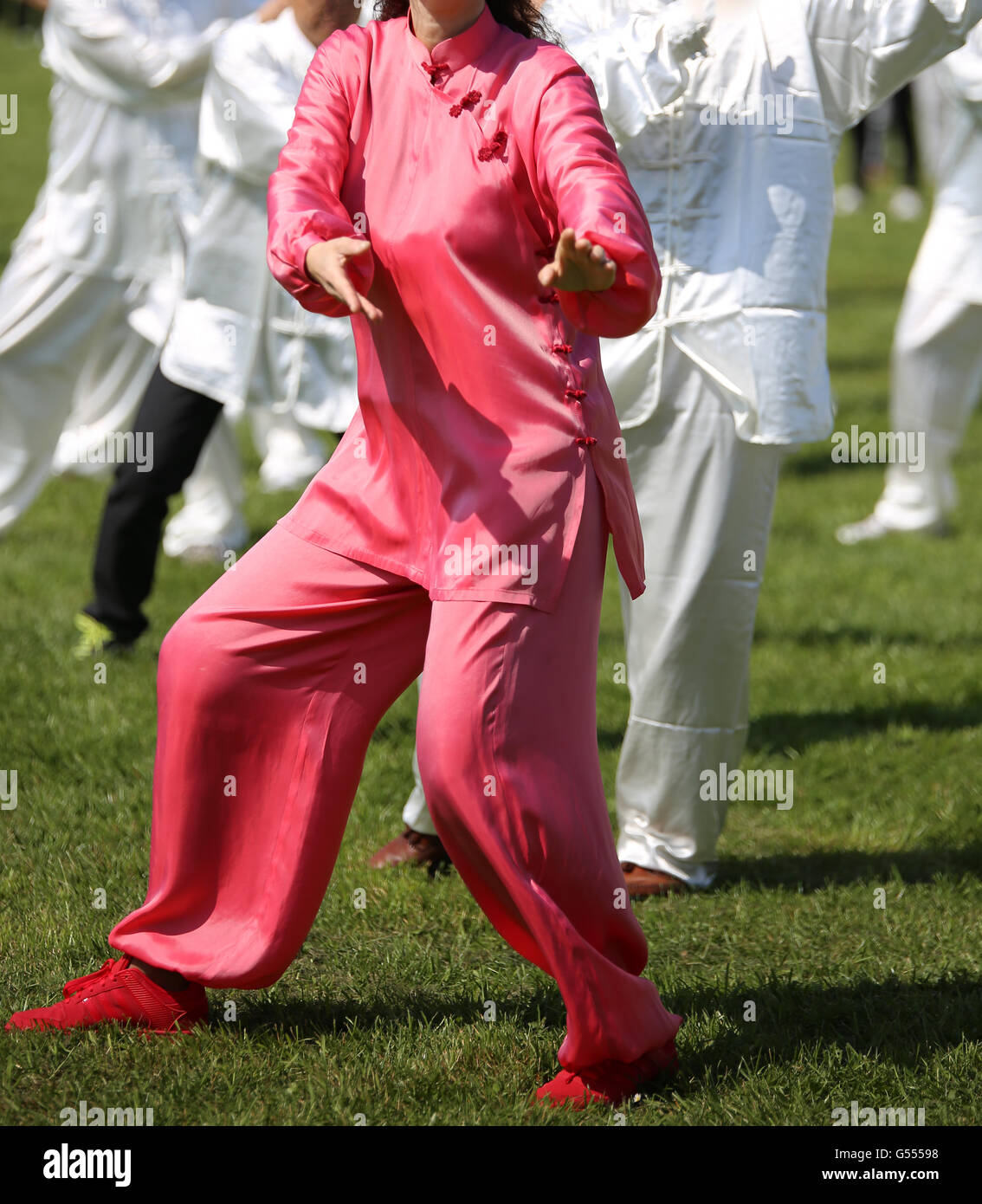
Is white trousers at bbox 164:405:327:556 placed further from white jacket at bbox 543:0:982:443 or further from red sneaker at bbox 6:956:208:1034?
red sneaker at bbox 6:956:208:1034

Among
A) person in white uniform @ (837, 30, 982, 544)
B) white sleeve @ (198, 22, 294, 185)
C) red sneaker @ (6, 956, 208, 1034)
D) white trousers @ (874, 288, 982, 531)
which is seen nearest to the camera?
red sneaker @ (6, 956, 208, 1034)

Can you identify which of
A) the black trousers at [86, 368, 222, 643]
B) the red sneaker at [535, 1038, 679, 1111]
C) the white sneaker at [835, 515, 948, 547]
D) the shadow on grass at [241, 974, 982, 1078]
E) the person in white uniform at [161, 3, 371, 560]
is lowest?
the white sneaker at [835, 515, 948, 547]

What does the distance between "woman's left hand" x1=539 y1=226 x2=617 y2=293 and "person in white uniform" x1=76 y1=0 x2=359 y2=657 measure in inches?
98.1

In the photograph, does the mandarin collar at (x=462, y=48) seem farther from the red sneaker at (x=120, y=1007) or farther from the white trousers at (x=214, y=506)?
the white trousers at (x=214, y=506)

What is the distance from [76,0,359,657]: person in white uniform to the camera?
4.89 metres

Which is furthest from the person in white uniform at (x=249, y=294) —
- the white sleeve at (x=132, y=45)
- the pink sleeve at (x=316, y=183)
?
the pink sleeve at (x=316, y=183)

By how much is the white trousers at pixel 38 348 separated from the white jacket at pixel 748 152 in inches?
105

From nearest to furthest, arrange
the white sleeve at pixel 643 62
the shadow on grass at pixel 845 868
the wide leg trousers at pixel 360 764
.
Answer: the wide leg trousers at pixel 360 764 → the white sleeve at pixel 643 62 → the shadow on grass at pixel 845 868

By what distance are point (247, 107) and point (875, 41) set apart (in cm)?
188

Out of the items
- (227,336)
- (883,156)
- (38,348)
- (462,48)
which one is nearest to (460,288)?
(462,48)

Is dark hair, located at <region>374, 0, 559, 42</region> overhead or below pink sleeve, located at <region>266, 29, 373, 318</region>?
overhead

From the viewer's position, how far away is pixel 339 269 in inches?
103

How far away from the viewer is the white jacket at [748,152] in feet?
12.3

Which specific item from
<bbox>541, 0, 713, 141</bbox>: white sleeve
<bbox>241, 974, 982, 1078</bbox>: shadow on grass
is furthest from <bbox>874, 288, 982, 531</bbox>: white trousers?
<bbox>241, 974, 982, 1078</bbox>: shadow on grass
